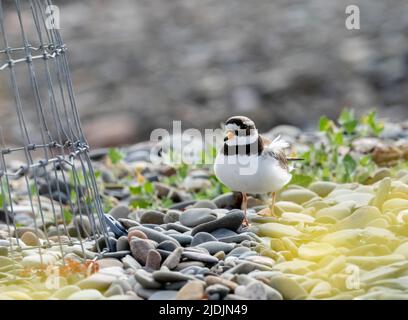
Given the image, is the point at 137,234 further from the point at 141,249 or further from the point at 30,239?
the point at 30,239

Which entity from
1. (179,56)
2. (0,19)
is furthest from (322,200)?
(179,56)

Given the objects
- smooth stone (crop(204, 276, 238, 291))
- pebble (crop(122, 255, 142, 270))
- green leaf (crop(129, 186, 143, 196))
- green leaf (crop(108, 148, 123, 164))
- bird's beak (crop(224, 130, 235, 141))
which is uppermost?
bird's beak (crop(224, 130, 235, 141))

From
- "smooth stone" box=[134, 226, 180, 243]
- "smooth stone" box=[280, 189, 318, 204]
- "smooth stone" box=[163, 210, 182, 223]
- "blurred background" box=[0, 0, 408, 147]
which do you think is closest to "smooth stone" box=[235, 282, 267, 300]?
"smooth stone" box=[134, 226, 180, 243]

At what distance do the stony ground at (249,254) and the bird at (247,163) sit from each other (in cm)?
18

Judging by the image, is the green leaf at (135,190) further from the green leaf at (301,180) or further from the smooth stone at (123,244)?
the smooth stone at (123,244)

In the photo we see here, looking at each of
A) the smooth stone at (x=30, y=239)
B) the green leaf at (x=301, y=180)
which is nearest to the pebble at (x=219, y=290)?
the smooth stone at (x=30, y=239)

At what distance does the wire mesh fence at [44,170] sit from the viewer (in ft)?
13.8

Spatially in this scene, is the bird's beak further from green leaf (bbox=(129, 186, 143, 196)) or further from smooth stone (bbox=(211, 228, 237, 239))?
green leaf (bbox=(129, 186, 143, 196))

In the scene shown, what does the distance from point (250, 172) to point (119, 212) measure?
1.23 meters

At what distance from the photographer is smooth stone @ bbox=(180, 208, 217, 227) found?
4741mm

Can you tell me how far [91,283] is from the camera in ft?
12.8

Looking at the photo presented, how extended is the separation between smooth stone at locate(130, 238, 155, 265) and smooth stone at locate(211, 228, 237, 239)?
0.45 metres

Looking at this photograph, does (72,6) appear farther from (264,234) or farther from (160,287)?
(160,287)
